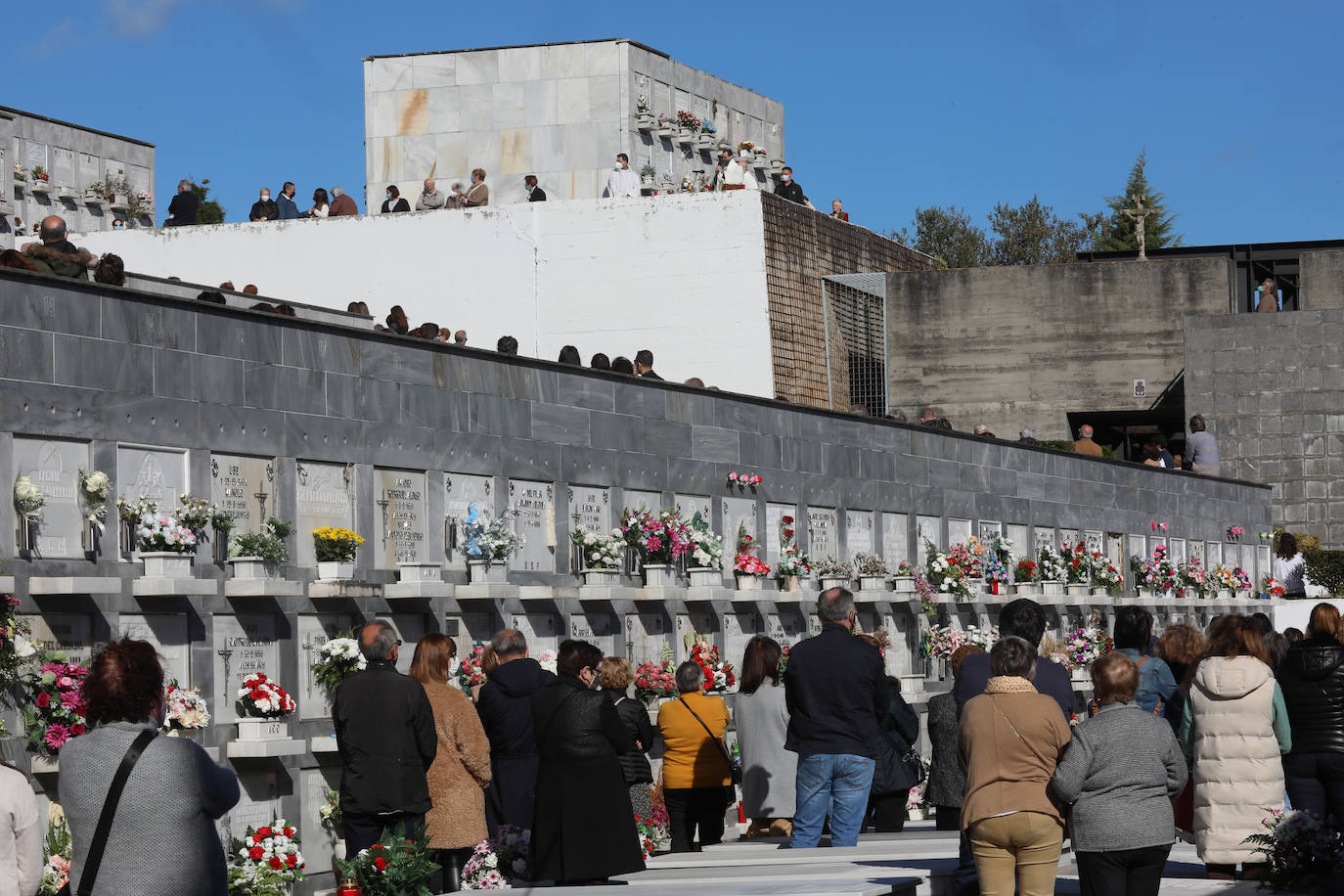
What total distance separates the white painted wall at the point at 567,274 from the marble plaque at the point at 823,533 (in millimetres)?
5099

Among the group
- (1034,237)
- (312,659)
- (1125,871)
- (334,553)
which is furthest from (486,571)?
(1034,237)

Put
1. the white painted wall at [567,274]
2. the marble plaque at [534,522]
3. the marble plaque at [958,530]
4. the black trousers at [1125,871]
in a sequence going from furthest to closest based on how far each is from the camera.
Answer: the white painted wall at [567,274] < the marble plaque at [958,530] < the marble plaque at [534,522] < the black trousers at [1125,871]

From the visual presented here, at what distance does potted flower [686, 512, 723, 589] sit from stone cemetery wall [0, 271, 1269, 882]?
9 cm

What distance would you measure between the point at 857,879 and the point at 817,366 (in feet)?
60.8

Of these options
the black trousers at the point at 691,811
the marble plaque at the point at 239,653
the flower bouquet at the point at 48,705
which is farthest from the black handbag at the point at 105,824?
the black trousers at the point at 691,811

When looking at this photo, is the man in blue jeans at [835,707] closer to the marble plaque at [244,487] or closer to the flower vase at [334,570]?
the flower vase at [334,570]

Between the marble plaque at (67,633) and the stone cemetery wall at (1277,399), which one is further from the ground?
the stone cemetery wall at (1277,399)

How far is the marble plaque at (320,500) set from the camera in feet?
44.9

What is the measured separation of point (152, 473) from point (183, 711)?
1732 millimetres

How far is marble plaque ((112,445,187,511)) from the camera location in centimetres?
1230

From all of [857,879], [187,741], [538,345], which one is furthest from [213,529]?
[538,345]

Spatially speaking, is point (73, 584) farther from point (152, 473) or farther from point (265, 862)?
point (265, 862)

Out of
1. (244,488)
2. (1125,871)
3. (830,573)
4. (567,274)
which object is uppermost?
(567,274)

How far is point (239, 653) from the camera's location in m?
12.9
